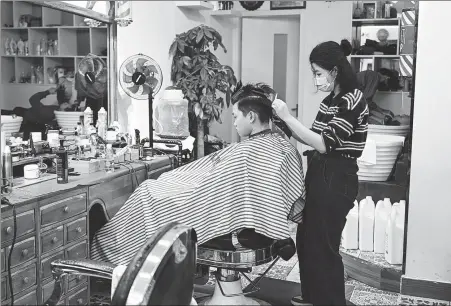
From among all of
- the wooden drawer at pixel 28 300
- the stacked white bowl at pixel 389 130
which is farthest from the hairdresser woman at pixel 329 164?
the stacked white bowl at pixel 389 130

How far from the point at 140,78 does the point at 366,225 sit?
5.49ft

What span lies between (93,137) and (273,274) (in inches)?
50.5

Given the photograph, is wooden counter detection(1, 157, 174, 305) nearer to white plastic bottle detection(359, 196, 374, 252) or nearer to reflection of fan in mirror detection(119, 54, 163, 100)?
reflection of fan in mirror detection(119, 54, 163, 100)

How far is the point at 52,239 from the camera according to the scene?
2.10 metres

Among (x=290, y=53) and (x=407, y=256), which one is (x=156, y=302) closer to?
(x=407, y=256)

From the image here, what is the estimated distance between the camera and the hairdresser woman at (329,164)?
204 centimetres

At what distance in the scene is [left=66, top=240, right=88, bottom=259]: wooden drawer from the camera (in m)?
2.22

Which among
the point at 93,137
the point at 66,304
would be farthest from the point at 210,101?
the point at 66,304

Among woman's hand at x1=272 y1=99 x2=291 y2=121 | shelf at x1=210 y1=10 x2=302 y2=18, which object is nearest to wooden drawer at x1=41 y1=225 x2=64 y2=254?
woman's hand at x1=272 y1=99 x2=291 y2=121

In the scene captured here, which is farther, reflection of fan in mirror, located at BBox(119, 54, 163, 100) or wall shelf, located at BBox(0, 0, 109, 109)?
reflection of fan in mirror, located at BBox(119, 54, 163, 100)

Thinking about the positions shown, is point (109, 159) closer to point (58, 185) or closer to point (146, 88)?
point (58, 185)

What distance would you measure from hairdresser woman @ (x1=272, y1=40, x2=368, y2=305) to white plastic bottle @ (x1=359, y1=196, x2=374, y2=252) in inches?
31.8

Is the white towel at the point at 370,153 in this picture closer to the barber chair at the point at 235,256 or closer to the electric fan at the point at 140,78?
the barber chair at the point at 235,256

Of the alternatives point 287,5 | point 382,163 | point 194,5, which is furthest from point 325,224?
point 287,5
